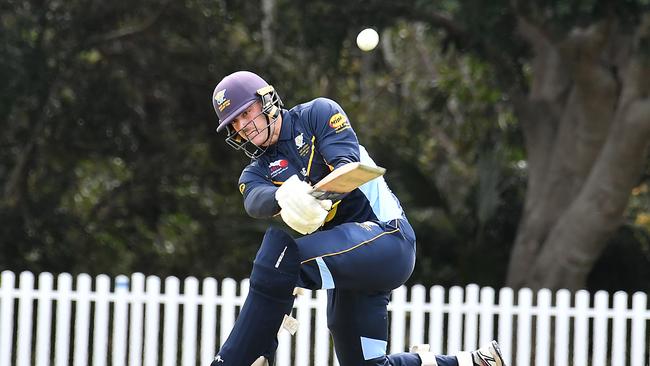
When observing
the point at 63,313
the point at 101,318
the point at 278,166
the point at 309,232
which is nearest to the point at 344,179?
the point at 309,232

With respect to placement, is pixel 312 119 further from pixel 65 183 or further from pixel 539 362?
pixel 65 183

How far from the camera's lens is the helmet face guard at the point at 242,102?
4176 mm

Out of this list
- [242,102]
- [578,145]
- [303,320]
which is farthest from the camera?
[578,145]

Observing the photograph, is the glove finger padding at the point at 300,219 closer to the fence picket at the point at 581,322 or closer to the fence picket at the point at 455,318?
the fence picket at the point at 455,318

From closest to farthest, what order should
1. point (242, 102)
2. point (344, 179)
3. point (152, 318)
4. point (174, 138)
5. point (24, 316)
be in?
point (344, 179)
point (242, 102)
point (152, 318)
point (24, 316)
point (174, 138)

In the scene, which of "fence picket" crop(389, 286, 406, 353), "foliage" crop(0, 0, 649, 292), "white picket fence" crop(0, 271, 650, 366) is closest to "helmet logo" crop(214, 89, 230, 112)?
"white picket fence" crop(0, 271, 650, 366)

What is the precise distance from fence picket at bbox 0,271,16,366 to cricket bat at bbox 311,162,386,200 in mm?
4233

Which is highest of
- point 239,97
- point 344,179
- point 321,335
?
point 239,97

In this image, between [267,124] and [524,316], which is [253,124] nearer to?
[267,124]

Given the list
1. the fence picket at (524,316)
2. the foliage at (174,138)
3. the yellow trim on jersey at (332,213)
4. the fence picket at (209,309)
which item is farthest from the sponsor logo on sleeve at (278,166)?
the foliage at (174,138)

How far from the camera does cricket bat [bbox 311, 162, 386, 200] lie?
372 centimetres

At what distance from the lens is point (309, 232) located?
407cm

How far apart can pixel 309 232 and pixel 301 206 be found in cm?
25

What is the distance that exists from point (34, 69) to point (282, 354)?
16.5ft
